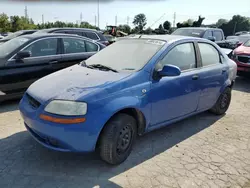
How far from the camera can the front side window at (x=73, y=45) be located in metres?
5.64

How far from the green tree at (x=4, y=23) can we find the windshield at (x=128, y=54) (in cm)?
3787

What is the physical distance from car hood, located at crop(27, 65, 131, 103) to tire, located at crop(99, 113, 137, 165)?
1.54 ft

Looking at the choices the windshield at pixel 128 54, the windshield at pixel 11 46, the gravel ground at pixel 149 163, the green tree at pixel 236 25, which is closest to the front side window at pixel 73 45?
the windshield at pixel 11 46

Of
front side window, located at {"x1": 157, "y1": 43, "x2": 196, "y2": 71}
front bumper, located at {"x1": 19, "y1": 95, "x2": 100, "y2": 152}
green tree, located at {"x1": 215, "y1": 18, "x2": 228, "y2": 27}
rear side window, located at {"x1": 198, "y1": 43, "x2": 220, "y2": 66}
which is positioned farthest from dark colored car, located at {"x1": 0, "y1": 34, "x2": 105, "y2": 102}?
green tree, located at {"x1": 215, "y1": 18, "x2": 228, "y2": 27}

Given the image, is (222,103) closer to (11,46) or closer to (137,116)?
(137,116)

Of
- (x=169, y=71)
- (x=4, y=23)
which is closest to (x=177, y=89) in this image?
(x=169, y=71)

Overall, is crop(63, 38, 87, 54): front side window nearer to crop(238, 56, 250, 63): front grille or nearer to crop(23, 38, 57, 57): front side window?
crop(23, 38, 57, 57): front side window

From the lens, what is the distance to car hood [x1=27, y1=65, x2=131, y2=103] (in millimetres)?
2705

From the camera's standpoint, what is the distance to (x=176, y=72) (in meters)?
3.12

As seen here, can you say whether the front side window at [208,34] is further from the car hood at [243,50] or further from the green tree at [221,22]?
the green tree at [221,22]

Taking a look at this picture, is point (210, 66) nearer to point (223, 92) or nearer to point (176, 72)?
point (223, 92)

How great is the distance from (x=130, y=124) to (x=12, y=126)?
2240mm

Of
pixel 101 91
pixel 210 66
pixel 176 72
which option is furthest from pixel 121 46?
pixel 210 66

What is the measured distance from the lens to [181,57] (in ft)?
12.1
